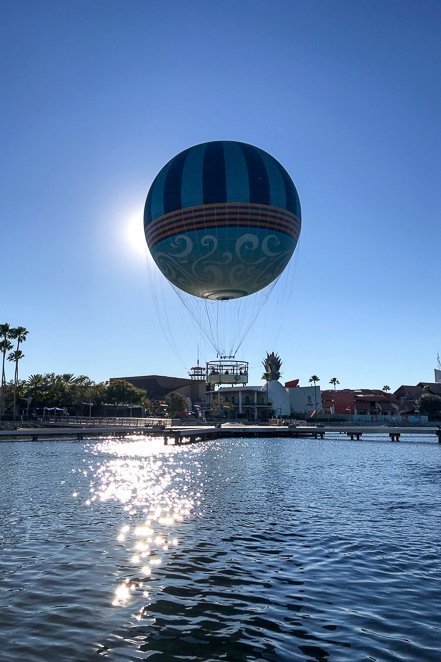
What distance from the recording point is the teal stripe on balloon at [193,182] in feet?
124

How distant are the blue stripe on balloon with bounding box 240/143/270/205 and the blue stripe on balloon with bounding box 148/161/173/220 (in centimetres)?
630

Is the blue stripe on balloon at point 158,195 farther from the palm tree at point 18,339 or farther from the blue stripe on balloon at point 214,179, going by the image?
the palm tree at point 18,339

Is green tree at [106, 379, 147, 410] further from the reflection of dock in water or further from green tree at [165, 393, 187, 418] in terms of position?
the reflection of dock in water

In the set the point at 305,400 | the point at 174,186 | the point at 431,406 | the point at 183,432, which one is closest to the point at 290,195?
the point at 174,186

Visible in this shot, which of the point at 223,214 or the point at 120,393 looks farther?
the point at 120,393

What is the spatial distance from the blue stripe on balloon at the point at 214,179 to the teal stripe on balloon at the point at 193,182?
14.1 inches

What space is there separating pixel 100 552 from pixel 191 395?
495ft

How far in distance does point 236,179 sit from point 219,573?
30.4 meters

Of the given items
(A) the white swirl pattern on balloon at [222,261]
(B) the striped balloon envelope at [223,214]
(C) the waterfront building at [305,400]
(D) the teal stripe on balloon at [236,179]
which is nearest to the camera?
(D) the teal stripe on balloon at [236,179]

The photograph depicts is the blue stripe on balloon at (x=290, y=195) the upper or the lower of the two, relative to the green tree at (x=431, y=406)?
upper

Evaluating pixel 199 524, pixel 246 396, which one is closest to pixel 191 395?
pixel 246 396

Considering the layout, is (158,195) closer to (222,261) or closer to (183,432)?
(222,261)

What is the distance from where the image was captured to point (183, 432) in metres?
60.9

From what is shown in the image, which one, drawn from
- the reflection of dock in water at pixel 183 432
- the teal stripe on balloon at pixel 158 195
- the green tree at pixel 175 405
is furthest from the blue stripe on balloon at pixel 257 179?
the green tree at pixel 175 405
